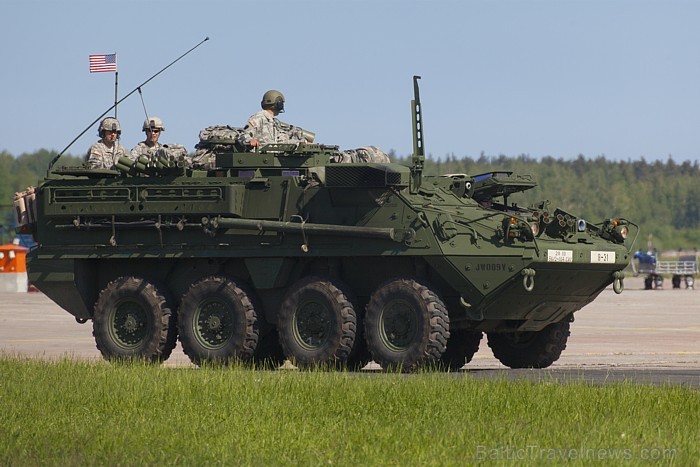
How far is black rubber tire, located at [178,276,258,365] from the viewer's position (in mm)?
19328

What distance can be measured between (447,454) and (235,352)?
27.6ft

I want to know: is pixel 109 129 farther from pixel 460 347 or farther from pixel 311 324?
pixel 460 347

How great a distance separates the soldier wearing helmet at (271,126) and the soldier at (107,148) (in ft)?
6.47

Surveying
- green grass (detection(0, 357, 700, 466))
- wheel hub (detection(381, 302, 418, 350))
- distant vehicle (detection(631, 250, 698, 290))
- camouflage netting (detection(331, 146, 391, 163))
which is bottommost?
distant vehicle (detection(631, 250, 698, 290))

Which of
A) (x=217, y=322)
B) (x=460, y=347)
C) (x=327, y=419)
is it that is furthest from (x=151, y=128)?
(x=327, y=419)

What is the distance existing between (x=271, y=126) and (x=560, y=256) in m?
4.92

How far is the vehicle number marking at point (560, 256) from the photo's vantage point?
18.1 metres

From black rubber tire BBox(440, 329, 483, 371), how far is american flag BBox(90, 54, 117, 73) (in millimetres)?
6742

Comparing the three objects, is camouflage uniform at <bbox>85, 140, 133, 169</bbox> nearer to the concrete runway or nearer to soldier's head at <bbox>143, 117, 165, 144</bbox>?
soldier's head at <bbox>143, 117, 165, 144</bbox>

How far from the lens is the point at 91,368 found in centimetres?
1727

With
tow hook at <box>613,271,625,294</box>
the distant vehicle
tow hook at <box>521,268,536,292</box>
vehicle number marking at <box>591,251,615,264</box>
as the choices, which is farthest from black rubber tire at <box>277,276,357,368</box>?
the distant vehicle

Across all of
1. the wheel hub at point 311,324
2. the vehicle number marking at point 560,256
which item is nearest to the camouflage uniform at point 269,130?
the wheel hub at point 311,324

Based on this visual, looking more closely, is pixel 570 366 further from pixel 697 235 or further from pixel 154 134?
pixel 697 235

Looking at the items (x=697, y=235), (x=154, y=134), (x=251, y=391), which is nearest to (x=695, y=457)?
(x=251, y=391)
